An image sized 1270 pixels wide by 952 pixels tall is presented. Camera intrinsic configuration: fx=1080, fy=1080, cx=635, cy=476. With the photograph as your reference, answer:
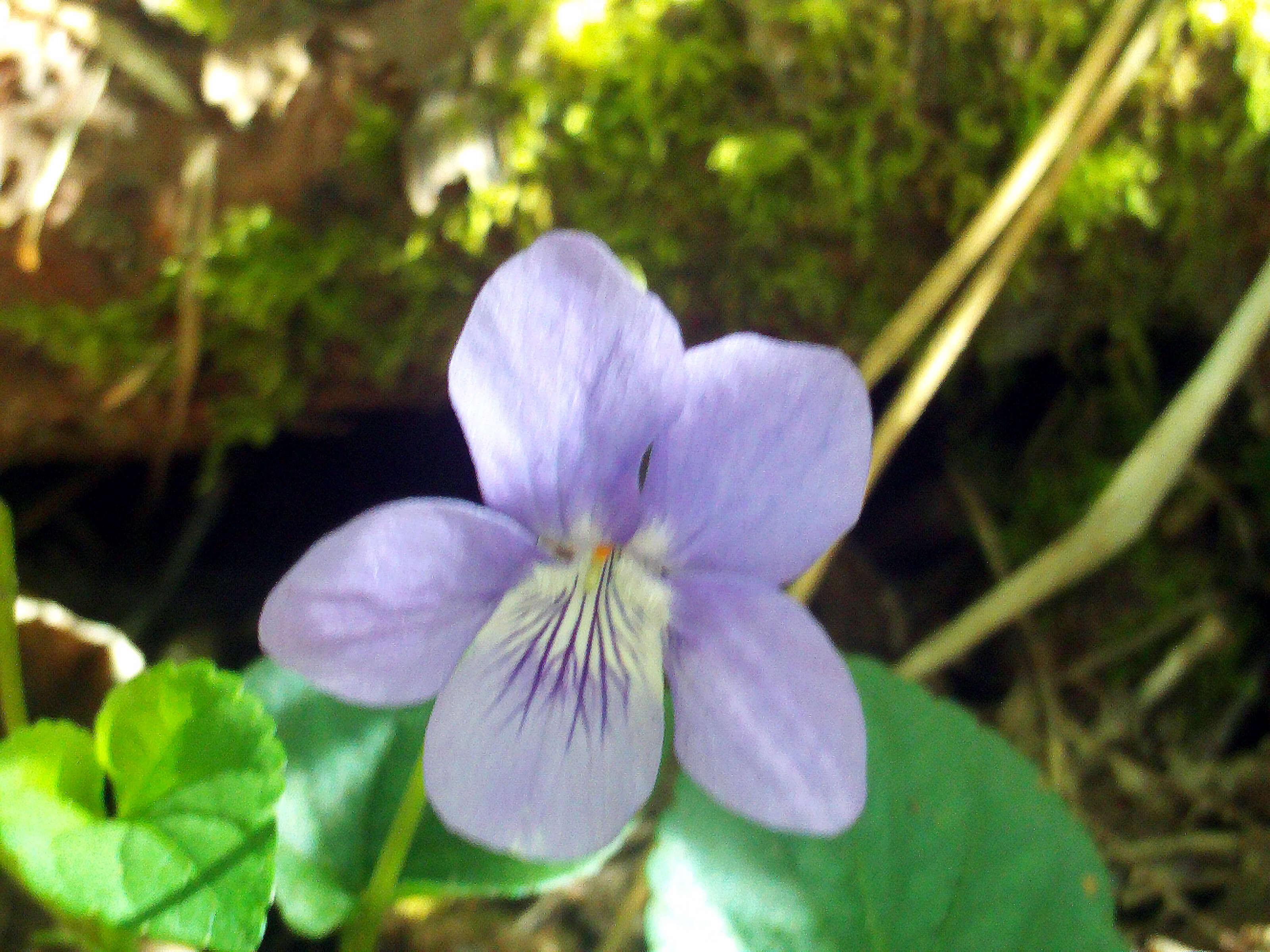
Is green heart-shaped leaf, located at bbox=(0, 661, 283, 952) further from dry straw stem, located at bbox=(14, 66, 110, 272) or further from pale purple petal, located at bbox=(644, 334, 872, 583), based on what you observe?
dry straw stem, located at bbox=(14, 66, 110, 272)

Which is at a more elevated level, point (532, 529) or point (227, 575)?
point (532, 529)

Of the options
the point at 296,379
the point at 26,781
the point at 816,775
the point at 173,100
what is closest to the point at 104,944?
the point at 26,781

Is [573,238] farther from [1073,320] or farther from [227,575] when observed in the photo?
[227,575]

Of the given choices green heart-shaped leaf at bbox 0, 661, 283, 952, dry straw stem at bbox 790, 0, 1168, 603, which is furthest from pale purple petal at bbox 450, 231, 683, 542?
dry straw stem at bbox 790, 0, 1168, 603

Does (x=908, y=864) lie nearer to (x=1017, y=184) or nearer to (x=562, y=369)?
(x=562, y=369)

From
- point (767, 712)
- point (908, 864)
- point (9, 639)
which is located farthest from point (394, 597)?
point (908, 864)

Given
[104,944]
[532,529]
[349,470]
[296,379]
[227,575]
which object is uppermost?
[532,529]

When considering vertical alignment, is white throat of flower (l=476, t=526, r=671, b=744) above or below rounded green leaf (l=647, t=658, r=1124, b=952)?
above
